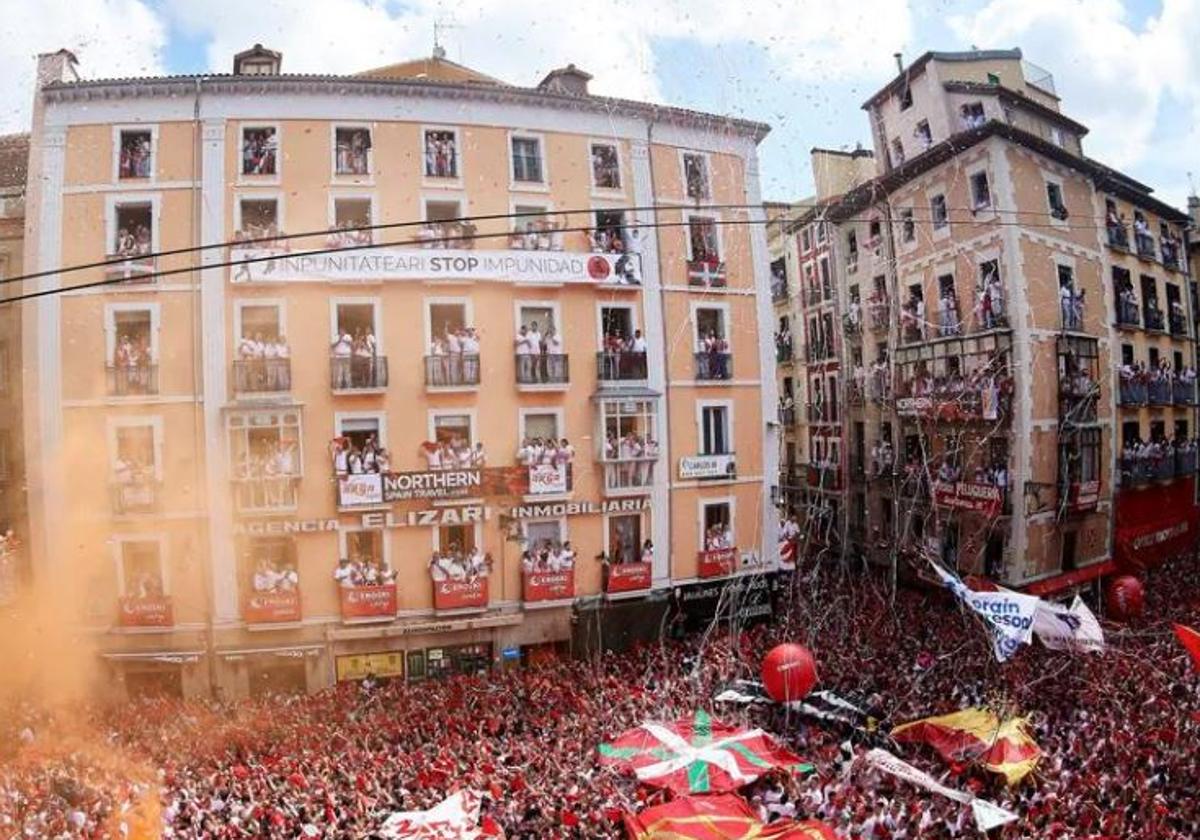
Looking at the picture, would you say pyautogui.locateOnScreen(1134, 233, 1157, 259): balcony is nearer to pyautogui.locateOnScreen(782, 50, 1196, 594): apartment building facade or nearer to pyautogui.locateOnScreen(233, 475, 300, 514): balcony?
pyautogui.locateOnScreen(782, 50, 1196, 594): apartment building facade

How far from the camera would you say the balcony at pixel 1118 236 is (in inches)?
324

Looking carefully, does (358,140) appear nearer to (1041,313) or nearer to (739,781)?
(739,781)

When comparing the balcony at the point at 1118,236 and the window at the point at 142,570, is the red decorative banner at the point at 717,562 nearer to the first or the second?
the window at the point at 142,570

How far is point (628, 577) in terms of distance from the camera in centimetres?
702

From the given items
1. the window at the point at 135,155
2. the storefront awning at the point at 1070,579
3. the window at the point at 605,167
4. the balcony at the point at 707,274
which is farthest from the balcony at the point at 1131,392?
the window at the point at 135,155

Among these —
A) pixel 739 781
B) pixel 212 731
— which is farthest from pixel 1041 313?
pixel 212 731

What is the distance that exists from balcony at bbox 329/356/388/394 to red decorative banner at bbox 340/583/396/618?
1.73m

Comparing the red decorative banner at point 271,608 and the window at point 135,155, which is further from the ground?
the window at point 135,155

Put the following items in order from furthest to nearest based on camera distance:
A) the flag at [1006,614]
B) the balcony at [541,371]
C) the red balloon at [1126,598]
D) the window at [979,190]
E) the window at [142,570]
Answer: the window at [979,190] → the red balloon at [1126,598] → the balcony at [541,371] → the window at [142,570] → the flag at [1006,614]

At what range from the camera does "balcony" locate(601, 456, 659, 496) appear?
687 centimetres

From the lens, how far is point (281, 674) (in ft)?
21.4

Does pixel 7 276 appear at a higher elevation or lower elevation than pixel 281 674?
higher

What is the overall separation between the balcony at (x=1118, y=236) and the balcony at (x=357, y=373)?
7.84 meters

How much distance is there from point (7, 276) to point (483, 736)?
6130 mm
